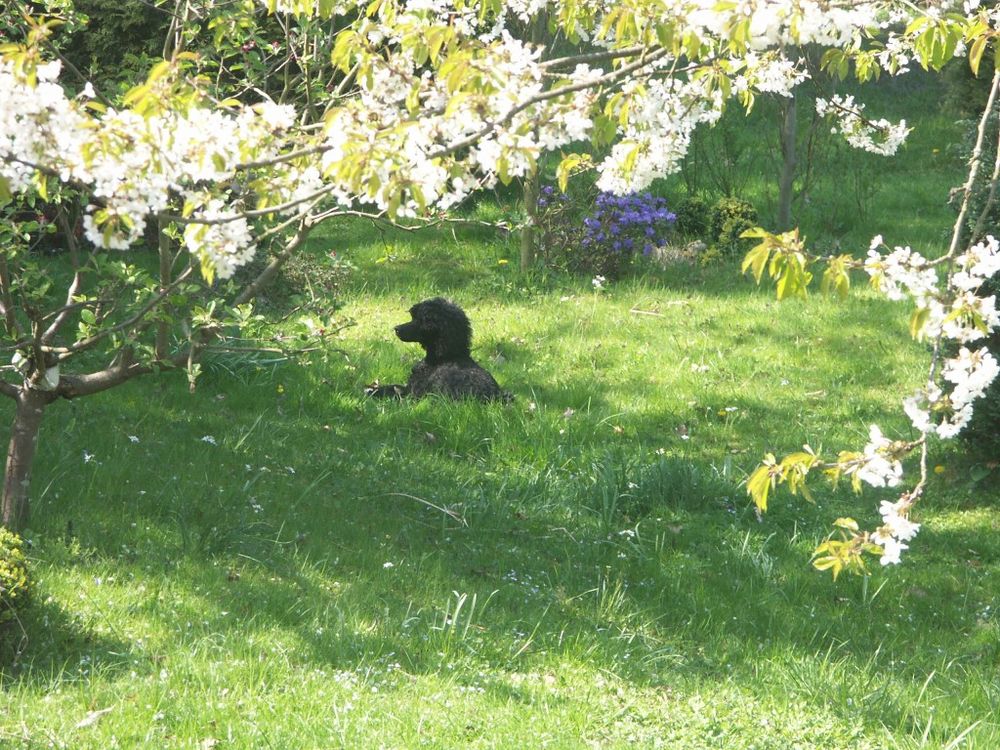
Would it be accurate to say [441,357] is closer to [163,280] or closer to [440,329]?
[440,329]

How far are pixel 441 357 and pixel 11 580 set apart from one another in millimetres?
3487

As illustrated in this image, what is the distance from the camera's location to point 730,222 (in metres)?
10.5

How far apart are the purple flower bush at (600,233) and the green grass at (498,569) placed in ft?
6.07

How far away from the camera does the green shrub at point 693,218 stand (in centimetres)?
1096

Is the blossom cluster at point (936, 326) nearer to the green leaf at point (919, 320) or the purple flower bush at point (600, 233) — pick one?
the green leaf at point (919, 320)

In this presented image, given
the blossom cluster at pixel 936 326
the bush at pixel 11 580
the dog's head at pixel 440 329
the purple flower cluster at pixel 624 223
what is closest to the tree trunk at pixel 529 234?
the purple flower cluster at pixel 624 223

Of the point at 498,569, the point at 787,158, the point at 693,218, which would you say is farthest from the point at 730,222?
→ the point at 498,569

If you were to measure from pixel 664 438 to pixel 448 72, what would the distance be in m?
4.07

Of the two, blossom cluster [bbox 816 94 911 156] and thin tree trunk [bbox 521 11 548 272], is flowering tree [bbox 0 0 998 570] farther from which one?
thin tree trunk [bbox 521 11 548 272]

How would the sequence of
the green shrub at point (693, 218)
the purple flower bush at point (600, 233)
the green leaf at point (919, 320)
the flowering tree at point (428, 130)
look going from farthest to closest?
1. the green shrub at point (693, 218)
2. the purple flower bush at point (600, 233)
3. the flowering tree at point (428, 130)
4. the green leaf at point (919, 320)

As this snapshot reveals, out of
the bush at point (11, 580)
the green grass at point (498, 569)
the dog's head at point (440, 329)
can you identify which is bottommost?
the green grass at point (498, 569)

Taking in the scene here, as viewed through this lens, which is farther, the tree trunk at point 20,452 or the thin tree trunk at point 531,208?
the thin tree trunk at point 531,208

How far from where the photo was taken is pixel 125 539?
4.69 metres

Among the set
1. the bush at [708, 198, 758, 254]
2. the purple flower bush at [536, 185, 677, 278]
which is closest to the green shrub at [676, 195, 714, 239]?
the bush at [708, 198, 758, 254]
